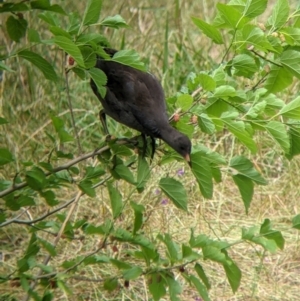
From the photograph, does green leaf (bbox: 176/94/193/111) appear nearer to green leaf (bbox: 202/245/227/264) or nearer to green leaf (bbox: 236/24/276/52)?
green leaf (bbox: 236/24/276/52)

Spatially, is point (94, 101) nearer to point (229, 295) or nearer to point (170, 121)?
point (229, 295)

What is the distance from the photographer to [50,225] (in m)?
3.15

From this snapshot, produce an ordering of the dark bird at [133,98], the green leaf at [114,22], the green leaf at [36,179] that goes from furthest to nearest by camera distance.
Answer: the dark bird at [133,98] < the green leaf at [36,179] < the green leaf at [114,22]

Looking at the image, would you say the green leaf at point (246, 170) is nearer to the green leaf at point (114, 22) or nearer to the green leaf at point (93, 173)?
the green leaf at point (93, 173)

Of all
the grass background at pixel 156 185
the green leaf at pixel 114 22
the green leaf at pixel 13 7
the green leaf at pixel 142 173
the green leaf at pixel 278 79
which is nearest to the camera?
the green leaf at pixel 13 7

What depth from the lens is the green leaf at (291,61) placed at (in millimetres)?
3062

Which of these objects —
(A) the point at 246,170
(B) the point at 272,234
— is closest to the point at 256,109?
(A) the point at 246,170

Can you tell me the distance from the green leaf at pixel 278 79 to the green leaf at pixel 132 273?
35.3 inches

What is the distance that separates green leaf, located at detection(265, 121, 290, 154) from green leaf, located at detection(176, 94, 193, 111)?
28cm

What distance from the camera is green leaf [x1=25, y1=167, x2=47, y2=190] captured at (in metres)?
2.83

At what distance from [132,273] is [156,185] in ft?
6.75

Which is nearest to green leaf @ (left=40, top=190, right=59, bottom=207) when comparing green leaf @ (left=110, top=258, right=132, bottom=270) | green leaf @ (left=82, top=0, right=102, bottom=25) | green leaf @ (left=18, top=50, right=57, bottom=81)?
green leaf @ (left=110, top=258, right=132, bottom=270)

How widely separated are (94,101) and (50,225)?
3.10 metres

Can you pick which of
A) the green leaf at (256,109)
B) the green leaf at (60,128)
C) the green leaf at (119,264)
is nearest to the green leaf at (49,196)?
the green leaf at (60,128)
